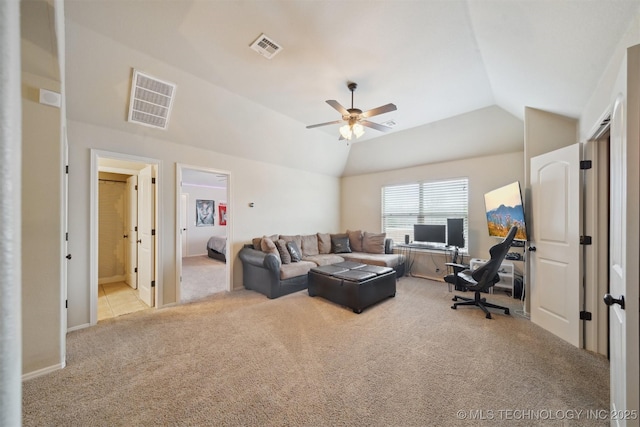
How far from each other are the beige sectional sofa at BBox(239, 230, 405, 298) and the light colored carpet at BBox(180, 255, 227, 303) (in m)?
0.67

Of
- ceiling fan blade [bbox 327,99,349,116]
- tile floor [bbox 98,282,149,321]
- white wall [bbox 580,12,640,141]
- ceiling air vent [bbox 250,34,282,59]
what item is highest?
ceiling air vent [bbox 250,34,282,59]

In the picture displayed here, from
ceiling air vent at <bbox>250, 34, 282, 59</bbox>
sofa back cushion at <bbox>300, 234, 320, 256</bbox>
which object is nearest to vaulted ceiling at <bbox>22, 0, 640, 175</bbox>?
ceiling air vent at <bbox>250, 34, 282, 59</bbox>

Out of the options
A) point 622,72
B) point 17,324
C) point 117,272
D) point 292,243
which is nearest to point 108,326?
point 117,272

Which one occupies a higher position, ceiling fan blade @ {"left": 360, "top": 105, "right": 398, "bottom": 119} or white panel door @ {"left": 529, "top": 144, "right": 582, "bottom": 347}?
ceiling fan blade @ {"left": 360, "top": 105, "right": 398, "bottom": 119}

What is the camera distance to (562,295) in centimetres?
285

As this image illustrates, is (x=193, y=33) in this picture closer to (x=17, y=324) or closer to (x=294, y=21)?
(x=294, y=21)

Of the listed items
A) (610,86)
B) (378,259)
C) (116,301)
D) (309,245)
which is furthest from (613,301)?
(116,301)

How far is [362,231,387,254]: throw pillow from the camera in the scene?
5.79 meters

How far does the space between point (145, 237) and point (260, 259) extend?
1754mm

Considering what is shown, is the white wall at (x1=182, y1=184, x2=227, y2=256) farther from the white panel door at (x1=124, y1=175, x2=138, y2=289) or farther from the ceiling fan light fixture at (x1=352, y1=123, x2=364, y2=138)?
the ceiling fan light fixture at (x1=352, y1=123, x2=364, y2=138)

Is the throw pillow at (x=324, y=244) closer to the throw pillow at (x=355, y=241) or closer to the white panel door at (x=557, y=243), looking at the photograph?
the throw pillow at (x=355, y=241)

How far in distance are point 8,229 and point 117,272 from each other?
19.8 ft

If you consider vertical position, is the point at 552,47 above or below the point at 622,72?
above

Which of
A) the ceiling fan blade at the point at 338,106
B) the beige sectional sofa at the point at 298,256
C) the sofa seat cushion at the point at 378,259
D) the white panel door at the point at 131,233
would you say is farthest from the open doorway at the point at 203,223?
the ceiling fan blade at the point at 338,106
